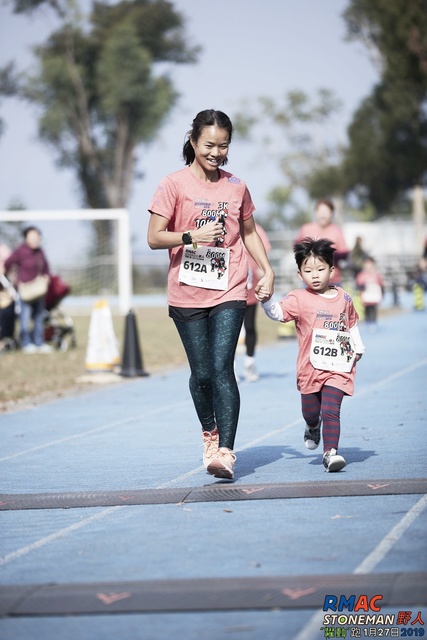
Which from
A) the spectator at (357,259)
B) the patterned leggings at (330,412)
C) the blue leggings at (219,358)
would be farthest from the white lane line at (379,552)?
the spectator at (357,259)

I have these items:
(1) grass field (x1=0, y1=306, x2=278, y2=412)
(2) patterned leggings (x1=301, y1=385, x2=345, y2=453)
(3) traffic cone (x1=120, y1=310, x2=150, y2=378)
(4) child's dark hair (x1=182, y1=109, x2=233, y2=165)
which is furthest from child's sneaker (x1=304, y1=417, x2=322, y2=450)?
(3) traffic cone (x1=120, y1=310, x2=150, y2=378)

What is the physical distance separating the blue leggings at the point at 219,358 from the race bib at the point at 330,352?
2.04 feet

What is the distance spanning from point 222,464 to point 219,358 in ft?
2.03

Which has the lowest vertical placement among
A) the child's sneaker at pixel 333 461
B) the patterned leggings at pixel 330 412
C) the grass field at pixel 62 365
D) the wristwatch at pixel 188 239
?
the grass field at pixel 62 365

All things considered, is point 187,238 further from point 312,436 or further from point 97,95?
point 97,95

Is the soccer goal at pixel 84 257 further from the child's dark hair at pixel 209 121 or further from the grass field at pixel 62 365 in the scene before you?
the child's dark hair at pixel 209 121

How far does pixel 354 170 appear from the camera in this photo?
218 feet

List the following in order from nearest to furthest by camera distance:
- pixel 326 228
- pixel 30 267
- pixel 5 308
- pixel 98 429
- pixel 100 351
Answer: pixel 98 429, pixel 326 228, pixel 100 351, pixel 30 267, pixel 5 308

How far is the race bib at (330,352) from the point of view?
8078mm

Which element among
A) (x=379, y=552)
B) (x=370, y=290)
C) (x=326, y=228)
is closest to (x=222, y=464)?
(x=379, y=552)

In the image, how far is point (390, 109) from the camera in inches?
2397

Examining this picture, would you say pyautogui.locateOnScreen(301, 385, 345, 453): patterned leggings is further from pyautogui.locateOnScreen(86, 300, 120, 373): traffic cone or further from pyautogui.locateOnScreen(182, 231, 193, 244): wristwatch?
pyautogui.locateOnScreen(86, 300, 120, 373): traffic cone

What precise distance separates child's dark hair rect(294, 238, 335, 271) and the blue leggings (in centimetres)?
69

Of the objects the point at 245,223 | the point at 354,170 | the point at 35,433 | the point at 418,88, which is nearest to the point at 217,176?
the point at 245,223
